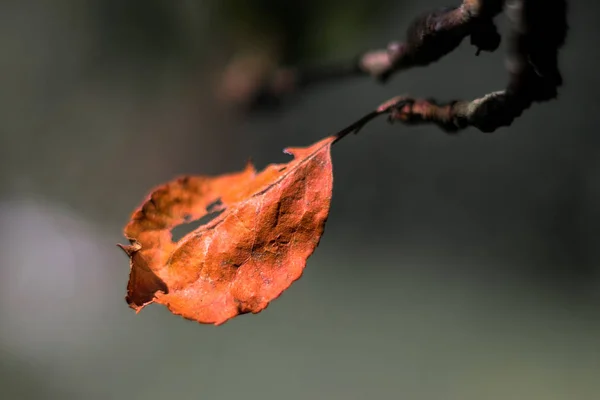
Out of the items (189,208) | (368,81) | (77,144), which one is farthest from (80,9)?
(189,208)

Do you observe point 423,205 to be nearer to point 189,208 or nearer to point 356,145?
point 356,145

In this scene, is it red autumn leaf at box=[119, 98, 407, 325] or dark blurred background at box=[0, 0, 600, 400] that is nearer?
red autumn leaf at box=[119, 98, 407, 325]

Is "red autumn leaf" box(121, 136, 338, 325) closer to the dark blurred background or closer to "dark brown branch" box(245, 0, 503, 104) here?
"dark brown branch" box(245, 0, 503, 104)

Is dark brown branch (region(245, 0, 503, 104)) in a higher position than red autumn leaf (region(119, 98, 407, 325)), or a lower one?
higher

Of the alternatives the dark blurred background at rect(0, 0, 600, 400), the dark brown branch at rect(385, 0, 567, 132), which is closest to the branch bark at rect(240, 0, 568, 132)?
the dark brown branch at rect(385, 0, 567, 132)

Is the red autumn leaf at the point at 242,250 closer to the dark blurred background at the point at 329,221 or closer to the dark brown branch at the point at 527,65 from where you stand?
the dark brown branch at the point at 527,65
